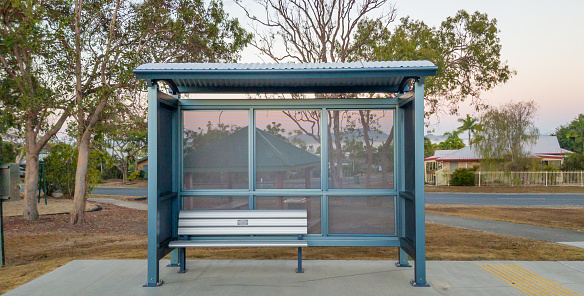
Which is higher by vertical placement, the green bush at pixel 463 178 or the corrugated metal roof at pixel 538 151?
the corrugated metal roof at pixel 538 151

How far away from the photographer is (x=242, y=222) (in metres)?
6.55

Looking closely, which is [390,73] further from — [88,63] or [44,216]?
[44,216]

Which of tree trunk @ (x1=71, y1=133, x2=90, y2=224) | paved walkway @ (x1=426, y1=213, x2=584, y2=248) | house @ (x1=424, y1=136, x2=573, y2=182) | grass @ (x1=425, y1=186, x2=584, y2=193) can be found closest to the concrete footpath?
paved walkway @ (x1=426, y1=213, x2=584, y2=248)

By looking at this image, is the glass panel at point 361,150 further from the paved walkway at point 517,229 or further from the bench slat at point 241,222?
the paved walkway at point 517,229

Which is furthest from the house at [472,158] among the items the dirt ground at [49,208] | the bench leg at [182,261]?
the bench leg at [182,261]

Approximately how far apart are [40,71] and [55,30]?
60.6 inches

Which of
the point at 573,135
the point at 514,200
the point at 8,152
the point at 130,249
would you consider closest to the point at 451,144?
the point at 573,135

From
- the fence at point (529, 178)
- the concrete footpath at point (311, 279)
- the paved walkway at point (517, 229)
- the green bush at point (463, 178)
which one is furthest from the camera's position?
the green bush at point (463, 178)

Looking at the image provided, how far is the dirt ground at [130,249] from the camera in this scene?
8.49 metres

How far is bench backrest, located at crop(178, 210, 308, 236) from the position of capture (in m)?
→ 6.52

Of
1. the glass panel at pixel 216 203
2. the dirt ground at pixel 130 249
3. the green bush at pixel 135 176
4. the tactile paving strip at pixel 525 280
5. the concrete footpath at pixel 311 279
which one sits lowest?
the dirt ground at pixel 130 249

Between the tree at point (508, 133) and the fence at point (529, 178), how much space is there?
1092 mm

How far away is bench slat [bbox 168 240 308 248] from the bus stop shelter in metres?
0.37

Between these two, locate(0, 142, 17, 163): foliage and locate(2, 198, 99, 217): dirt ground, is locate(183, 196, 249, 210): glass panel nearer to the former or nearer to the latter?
locate(2, 198, 99, 217): dirt ground
